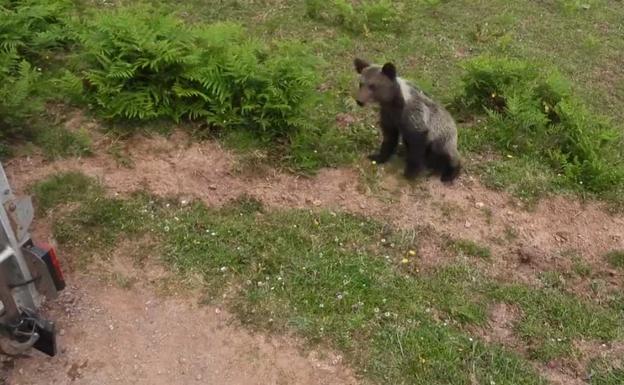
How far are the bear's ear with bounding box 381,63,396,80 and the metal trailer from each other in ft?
13.4

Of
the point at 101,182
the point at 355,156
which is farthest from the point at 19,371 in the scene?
the point at 355,156

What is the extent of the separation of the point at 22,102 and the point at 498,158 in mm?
5819

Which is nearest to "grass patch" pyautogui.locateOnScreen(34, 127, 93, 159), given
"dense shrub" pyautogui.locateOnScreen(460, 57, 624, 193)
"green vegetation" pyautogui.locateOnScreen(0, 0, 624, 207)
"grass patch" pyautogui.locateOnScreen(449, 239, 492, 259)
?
"green vegetation" pyautogui.locateOnScreen(0, 0, 624, 207)

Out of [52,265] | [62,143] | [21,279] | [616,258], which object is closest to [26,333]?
[21,279]

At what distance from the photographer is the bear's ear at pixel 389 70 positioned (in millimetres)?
7012

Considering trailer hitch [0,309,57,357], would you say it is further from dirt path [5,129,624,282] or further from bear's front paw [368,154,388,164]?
bear's front paw [368,154,388,164]

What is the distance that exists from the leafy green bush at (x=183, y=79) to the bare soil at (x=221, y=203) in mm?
424

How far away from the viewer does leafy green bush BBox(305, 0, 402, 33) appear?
1091 centimetres

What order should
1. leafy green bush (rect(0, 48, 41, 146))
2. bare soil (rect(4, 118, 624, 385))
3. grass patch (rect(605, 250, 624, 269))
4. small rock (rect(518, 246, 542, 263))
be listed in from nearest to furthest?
bare soil (rect(4, 118, 624, 385)) → leafy green bush (rect(0, 48, 41, 146)) → small rock (rect(518, 246, 542, 263)) → grass patch (rect(605, 250, 624, 269))

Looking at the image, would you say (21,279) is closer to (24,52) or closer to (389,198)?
(389,198)

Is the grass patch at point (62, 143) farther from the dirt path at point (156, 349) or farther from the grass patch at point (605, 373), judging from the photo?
the grass patch at point (605, 373)

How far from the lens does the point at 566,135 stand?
850 cm

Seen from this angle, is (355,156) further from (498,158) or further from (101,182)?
→ (101,182)

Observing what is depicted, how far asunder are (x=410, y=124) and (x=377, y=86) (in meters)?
0.59
